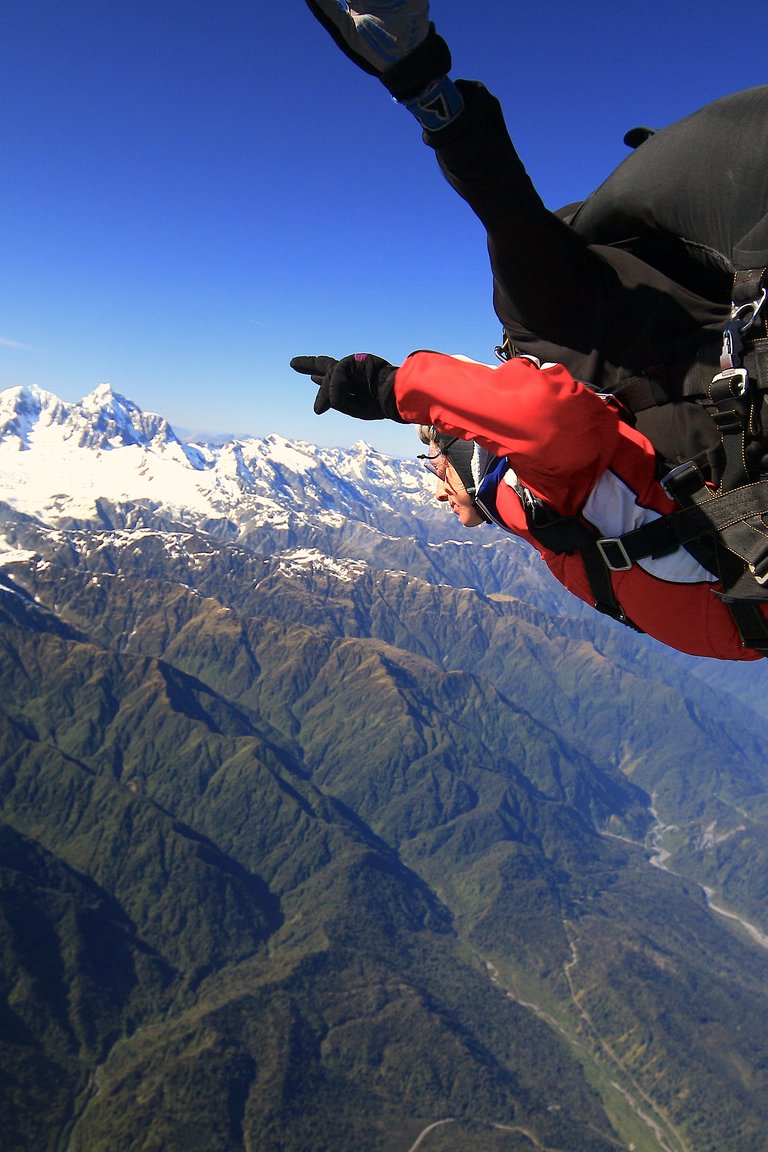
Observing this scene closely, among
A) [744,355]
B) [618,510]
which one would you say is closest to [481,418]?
[618,510]

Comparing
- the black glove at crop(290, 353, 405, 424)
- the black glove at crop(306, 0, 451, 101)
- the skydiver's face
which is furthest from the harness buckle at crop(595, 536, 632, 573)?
the black glove at crop(306, 0, 451, 101)

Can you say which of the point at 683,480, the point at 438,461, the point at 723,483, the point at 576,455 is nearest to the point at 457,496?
the point at 438,461

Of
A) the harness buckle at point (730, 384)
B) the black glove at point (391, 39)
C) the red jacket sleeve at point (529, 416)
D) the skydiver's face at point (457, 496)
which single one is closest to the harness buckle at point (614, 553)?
the red jacket sleeve at point (529, 416)

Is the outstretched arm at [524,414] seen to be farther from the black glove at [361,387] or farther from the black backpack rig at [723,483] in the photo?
the black backpack rig at [723,483]

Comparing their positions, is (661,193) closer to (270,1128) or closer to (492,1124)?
(270,1128)

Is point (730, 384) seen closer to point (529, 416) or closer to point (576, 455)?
point (576, 455)

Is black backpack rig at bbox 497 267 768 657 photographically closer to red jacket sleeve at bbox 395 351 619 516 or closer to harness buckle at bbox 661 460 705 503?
harness buckle at bbox 661 460 705 503
